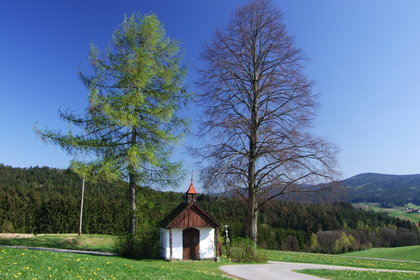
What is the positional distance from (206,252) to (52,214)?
1432 inches

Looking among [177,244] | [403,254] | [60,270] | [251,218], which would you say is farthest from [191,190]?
[403,254]

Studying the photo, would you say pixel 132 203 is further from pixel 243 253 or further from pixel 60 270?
pixel 60 270

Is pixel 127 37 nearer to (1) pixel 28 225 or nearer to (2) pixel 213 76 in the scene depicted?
(2) pixel 213 76

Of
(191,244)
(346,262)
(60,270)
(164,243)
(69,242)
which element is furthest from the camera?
(69,242)

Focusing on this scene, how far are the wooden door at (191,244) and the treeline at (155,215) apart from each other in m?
2.06

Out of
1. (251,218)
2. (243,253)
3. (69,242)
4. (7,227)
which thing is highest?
(251,218)

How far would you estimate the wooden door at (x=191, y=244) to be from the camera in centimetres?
1945

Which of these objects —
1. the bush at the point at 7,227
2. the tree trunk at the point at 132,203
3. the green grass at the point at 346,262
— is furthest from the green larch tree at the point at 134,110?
the bush at the point at 7,227

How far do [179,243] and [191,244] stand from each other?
84cm

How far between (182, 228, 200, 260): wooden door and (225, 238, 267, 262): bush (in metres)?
2.02

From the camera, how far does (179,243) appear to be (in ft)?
63.0

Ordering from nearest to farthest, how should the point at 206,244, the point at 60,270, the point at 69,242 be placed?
the point at 60,270
the point at 206,244
the point at 69,242

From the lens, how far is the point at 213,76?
1698 centimetres

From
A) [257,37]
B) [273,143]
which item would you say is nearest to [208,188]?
[273,143]
